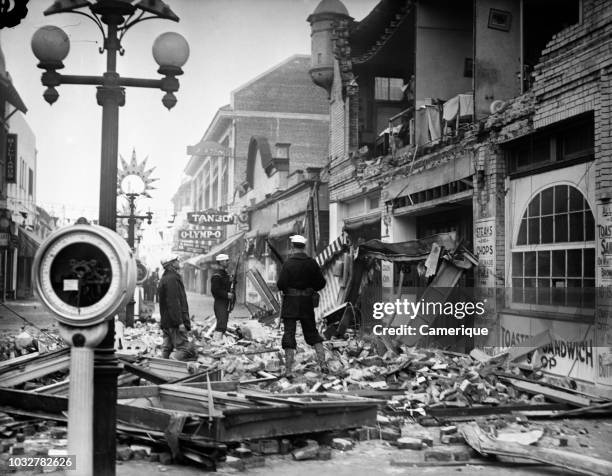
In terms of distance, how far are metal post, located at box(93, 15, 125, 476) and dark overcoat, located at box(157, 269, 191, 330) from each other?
640cm

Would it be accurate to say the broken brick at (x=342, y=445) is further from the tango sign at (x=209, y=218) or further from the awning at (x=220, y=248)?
the awning at (x=220, y=248)

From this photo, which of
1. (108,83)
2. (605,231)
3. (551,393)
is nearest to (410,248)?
(605,231)

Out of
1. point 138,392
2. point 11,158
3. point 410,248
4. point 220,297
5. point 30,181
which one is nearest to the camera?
point 138,392

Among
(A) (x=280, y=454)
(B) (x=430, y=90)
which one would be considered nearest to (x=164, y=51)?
(A) (x=280, y=454)

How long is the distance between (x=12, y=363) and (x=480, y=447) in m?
5.37

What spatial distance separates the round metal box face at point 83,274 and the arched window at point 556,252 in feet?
22.8

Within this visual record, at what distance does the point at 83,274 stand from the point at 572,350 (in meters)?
7.25

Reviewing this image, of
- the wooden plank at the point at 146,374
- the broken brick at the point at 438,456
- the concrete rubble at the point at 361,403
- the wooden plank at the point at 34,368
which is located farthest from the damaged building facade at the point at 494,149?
the wooden plank at the point at 34,368

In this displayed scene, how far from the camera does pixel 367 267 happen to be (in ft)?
52.1

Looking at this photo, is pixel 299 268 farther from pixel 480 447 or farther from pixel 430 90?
pixel 430 90

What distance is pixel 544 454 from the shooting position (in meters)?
5.80

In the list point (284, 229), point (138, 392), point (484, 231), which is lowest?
point (138, 392)

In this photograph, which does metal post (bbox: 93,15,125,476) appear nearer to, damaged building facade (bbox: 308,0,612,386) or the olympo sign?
damaged building facade (bbox: 308,0,612,386)

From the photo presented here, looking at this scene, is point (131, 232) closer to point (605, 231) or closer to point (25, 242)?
point (605, 231)
